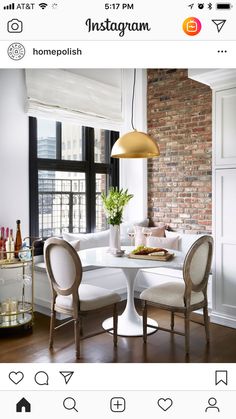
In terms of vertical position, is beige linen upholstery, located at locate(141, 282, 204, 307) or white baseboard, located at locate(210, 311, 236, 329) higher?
beige linen upholstery, located at locate(141, 282, 204, 307)

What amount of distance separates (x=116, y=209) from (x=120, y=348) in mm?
1031

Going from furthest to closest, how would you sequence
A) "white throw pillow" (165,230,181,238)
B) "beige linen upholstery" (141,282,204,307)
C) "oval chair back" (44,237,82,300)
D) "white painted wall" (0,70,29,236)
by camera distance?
"white throw pillow" (165,230,181,238), "white painted wall" (0,70,29,236), "beige linen upholstery" (141,282,204,307), "oval chair back" (44,237,82,300)

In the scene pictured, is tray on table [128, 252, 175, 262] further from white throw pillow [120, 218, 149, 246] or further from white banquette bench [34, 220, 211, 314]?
white throw pillow [120, 218, 149, 246]

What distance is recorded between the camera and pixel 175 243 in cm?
365

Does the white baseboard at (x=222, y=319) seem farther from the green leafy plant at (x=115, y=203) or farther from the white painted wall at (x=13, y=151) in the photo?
the white painted wall at (x=13, y=151)

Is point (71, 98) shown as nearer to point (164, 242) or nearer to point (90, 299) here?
point (164, 242)

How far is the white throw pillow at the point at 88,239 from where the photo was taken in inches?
138
